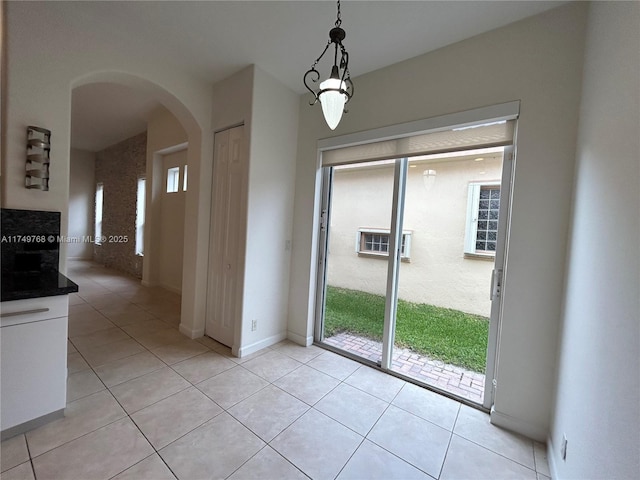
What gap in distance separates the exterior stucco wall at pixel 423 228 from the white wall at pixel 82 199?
8.30 meters

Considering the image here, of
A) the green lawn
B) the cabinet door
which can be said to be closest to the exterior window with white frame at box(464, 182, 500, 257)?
the green lawn

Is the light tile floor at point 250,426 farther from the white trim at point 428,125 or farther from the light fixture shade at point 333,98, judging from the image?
the white trim at point 428,125

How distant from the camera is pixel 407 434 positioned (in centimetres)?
176

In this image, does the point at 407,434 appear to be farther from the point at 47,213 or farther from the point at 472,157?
the point at 47,213

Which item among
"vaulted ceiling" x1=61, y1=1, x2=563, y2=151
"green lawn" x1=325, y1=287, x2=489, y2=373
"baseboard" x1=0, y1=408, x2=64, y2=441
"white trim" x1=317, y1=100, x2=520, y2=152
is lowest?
"baseboard" x1=0, y1=408, x2=64, y2=441

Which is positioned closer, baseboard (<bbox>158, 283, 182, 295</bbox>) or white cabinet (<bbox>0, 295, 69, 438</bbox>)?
white cabinet (<bbox>0, 295, 69, 438</bbox>)

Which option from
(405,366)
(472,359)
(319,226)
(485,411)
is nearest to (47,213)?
(319,226)

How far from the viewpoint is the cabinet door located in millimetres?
2732

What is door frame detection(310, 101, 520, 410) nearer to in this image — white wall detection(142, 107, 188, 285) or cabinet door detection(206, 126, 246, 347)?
cabinet door detection(206, 126, 246, 347)

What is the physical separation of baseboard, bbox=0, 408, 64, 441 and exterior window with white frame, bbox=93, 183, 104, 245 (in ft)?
23.6

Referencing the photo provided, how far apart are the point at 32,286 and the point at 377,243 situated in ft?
8.64

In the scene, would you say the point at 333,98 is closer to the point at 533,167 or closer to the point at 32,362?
the point at 533,167

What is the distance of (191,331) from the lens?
9.93 ft

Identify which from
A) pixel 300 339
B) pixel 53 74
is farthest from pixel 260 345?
pixel 53 74
